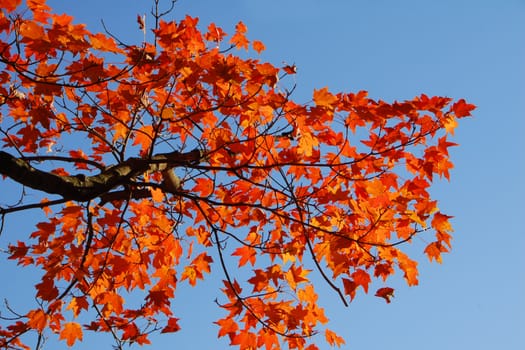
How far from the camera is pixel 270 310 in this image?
4.17 m

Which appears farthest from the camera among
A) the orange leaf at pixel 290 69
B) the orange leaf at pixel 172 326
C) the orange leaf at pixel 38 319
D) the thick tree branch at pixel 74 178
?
the orange leaf at pixel 172 326

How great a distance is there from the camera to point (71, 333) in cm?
429

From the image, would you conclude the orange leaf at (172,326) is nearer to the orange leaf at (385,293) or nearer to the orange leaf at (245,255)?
the orange leaf at (245,255)

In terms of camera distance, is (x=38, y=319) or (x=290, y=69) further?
(x=38, y=319)

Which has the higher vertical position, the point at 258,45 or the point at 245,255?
the point at 258,45

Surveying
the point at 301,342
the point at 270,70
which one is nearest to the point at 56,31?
the point at 270,70

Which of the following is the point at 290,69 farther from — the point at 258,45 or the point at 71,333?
the point at 71,333

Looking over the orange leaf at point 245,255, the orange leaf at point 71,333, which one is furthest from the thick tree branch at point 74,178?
the orange leaf at point 71,333

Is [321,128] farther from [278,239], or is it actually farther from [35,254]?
[35,254]

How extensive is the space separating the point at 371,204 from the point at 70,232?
8.36 feet

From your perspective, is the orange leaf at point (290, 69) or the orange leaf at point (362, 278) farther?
the orange leaf at point (362, 278)

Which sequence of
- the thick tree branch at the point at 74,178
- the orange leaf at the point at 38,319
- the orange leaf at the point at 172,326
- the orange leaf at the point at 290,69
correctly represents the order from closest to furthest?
the thick tree branch at the point at 74,178 < the orange leaf at the point at 290,69 < the orange leaf at the point at 38,319 < the orange leaf at the point at 172,326

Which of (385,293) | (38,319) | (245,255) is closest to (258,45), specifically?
(245,255)

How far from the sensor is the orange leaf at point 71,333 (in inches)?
168
